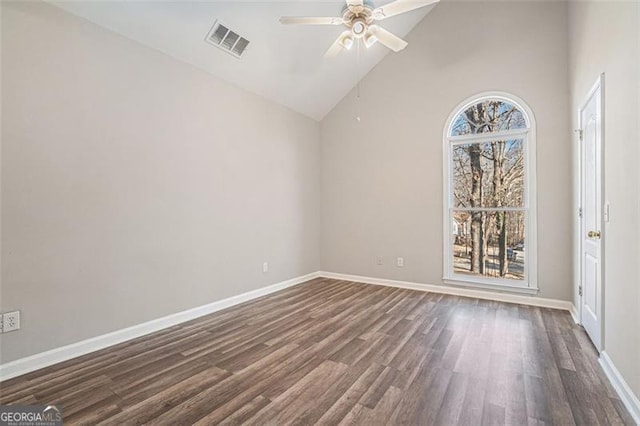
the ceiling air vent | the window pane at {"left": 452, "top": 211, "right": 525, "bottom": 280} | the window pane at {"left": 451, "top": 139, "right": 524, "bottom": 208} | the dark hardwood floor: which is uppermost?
the ceiling air vent

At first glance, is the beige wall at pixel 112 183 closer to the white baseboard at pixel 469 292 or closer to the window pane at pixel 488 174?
the white baseboard at pixel 469 292

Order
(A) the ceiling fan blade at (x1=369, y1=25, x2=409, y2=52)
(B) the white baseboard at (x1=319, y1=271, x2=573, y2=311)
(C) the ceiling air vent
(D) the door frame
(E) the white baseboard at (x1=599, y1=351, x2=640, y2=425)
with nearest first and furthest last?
(E) the white baseboard at (x1=599, y1=351, x2=640, y2=425), (D) the door frame, (A) the ceiling fan blade at (x1=369, y1=25, x2=409, y2=52), (C) the ceiling air vent, (B) the white baseboard at (x1=319, y1=271, x2=573, y2=311)

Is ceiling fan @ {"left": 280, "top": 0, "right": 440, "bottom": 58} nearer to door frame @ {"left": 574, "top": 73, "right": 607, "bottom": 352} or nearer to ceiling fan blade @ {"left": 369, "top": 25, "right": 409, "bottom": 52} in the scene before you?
ceiling fan blade @ {"left": 369, "top": 25, "right": 409, "bottom": 52}

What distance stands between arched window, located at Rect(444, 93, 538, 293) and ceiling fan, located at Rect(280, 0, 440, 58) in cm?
190

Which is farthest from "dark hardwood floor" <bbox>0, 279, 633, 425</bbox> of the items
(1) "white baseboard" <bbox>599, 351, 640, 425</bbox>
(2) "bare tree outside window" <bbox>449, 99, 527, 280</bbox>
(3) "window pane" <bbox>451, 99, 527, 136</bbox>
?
(3) "window pane" <bbox>451, 99, 527, 136</bbox>

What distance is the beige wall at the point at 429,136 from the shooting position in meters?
3.67

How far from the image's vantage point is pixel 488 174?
4211 millimetres

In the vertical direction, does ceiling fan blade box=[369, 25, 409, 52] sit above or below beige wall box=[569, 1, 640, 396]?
above

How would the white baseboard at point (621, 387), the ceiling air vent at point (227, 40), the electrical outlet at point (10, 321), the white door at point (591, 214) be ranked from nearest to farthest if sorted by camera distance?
the white baseboard at point (621, 387), the electrical outlet at point (10, 321), the white door at point (591, 214), the ceiling air vent at point (227, 40)

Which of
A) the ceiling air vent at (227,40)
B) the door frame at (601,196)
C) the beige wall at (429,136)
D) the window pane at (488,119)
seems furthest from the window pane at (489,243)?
the ceiling air vent at (227,40)

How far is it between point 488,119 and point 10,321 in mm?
5383

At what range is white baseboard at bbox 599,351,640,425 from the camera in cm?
169

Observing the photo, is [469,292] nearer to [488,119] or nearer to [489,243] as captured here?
[489,243]

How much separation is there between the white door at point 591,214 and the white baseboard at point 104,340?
11.9 feet
